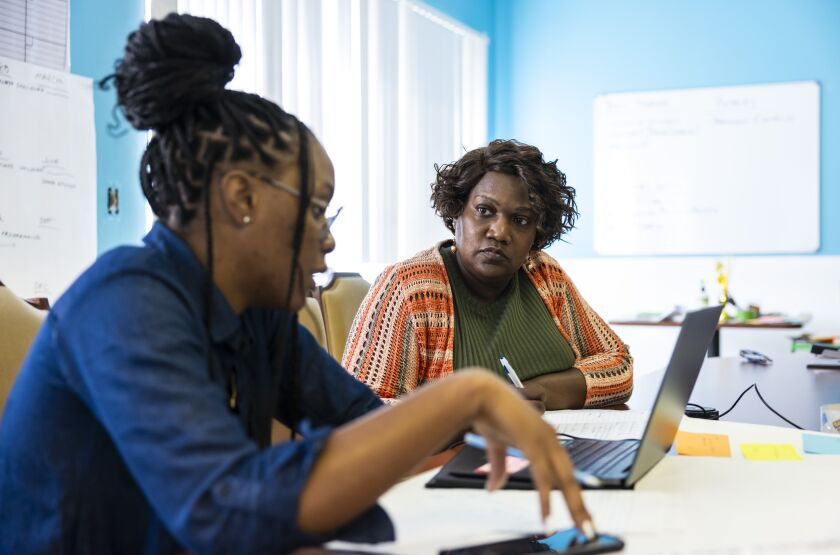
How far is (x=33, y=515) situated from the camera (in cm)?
81

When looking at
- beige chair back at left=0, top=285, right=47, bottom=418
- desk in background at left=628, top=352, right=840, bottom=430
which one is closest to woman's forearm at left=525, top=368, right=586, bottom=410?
desk in background at left=628, top=352, right=840, bottom=430

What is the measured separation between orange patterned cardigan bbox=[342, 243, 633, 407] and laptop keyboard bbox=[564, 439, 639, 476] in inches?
20.3

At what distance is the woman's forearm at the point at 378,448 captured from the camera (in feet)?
2.27

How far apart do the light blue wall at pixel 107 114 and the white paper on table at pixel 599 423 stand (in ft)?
5.68

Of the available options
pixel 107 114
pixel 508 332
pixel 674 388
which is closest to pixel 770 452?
pixel 674 388

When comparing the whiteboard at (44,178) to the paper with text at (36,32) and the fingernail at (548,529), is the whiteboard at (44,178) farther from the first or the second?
the fingernail at (548,529)

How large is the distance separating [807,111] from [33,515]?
4.97m

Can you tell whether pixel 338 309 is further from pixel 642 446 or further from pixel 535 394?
pixel 642 446

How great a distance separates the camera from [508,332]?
1.85 m

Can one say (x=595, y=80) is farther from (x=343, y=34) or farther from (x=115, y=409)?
(x=115, y=409)

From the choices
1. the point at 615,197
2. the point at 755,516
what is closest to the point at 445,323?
the point at 755,516

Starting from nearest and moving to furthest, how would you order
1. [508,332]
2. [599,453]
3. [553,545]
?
[553,545] < [599,453] < [508,332]

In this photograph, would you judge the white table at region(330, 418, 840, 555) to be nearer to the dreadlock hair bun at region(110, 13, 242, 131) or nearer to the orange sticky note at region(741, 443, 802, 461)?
the orange sticky note at region(741, 443, 802, 461)

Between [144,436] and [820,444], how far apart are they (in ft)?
3.28
